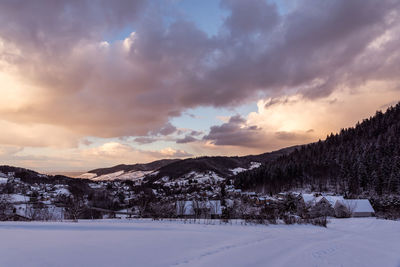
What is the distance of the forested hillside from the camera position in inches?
3373

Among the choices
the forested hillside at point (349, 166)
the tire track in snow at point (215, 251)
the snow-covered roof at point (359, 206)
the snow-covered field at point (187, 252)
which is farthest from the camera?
the forested hillside at point (349, 166)

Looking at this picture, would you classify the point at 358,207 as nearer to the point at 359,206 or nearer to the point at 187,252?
the point at 359,206

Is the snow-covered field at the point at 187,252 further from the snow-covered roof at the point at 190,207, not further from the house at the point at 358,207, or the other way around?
the house at the point at 358,207

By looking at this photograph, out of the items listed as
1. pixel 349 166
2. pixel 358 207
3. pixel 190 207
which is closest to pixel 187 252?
pixel 190 207

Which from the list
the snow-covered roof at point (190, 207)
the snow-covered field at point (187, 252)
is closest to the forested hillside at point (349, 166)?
→ the snow-covered roof at point (190, 207)

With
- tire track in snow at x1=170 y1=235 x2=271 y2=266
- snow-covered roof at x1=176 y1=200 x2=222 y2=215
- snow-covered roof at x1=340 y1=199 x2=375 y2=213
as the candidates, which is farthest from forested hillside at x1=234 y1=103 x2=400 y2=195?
tire track in snow at x1=170 y1=235 x2=271 y2=266

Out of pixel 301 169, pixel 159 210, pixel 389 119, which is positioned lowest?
pixel 159 210

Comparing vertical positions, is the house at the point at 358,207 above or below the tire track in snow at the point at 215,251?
below

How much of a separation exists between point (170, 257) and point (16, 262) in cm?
475

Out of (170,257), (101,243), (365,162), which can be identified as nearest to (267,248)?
(170,257)

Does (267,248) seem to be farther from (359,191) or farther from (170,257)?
(359,191)

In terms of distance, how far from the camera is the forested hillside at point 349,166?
85.7 m

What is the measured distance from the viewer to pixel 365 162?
95250 mm

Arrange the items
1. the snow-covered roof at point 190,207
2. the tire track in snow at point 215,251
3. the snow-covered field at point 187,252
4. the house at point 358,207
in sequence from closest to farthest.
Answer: the snow-covered field at point 187,252 → the tire track in snow at point 215,251 → the snow-covered roof at point 190,207 → the house at point 358,207
